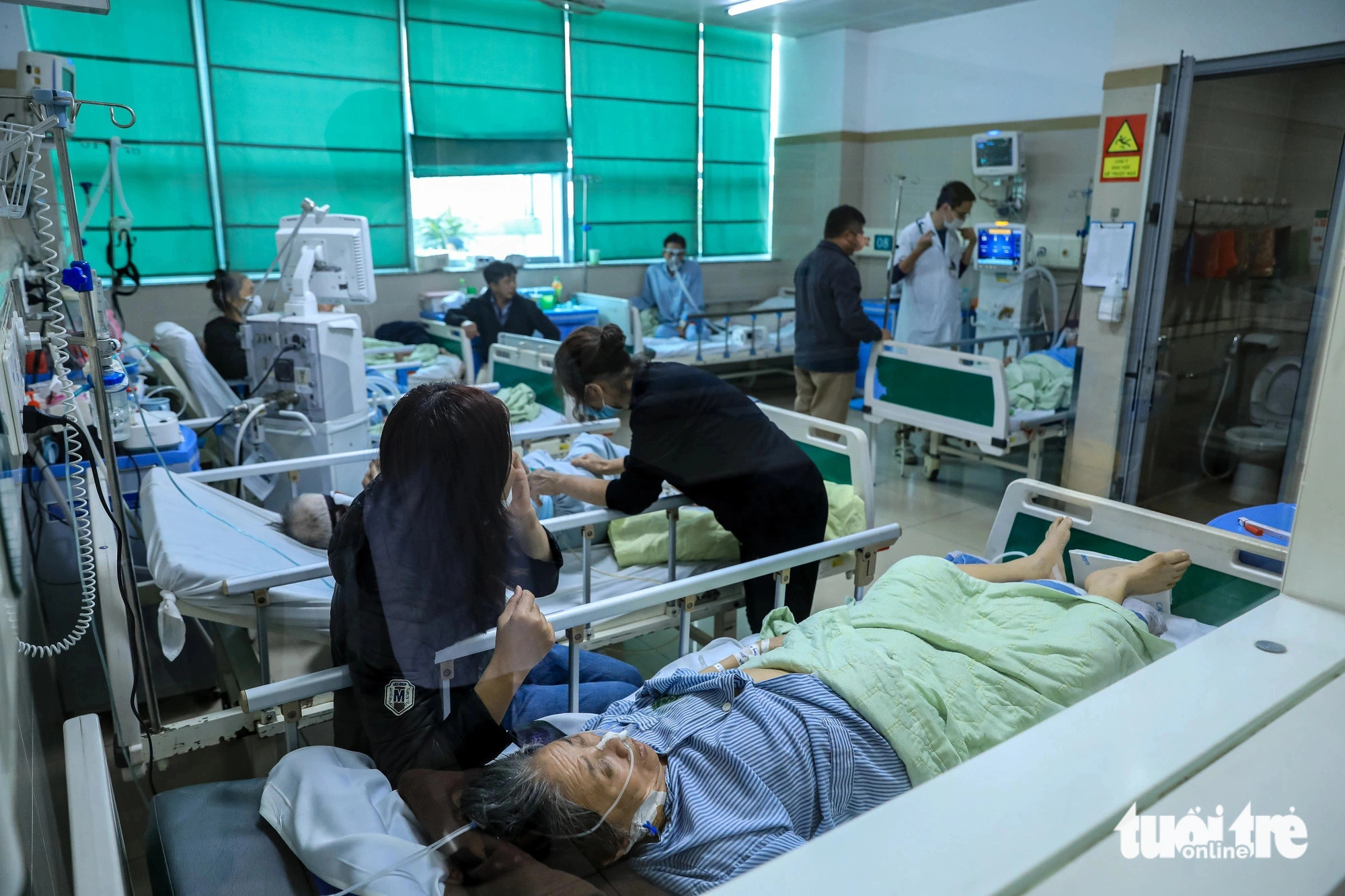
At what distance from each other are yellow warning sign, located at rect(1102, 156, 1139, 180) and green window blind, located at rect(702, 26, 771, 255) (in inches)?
61.4

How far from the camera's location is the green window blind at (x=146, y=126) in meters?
1.27

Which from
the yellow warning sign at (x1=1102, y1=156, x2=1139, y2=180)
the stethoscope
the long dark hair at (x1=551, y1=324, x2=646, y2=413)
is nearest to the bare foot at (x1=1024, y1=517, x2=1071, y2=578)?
the long dark hair at (x1=551, y1=324, x2=646, y2=413)

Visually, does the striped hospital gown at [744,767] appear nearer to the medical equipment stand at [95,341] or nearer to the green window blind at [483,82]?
the medical equipment stand at [95,341]

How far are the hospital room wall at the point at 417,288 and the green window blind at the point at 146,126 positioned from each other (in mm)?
173

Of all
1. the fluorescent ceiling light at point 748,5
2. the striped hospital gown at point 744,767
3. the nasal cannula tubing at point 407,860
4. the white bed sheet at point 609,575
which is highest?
the fluorescent ceiling light at point 748,5

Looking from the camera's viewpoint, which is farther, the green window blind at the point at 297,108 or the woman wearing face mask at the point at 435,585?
the green window blind at the point at 297,108

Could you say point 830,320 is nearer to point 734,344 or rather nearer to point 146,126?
point 734,344

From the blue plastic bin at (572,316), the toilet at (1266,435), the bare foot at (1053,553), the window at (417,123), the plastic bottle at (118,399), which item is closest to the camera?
the window at (417,123)

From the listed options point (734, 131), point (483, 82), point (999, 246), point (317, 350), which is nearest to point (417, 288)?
point (317, 350)

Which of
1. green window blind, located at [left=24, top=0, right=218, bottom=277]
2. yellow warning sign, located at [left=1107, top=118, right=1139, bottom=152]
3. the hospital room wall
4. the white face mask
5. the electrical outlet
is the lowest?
the white face mask

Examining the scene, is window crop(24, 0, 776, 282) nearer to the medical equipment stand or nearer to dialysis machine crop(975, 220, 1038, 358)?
the medical equipment stand

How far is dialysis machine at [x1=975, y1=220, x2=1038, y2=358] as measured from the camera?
315 centimetres

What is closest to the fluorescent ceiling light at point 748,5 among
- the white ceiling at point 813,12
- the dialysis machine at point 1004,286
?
the white ceiling at point 813,12

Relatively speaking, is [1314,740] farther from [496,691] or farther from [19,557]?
[19,557]
